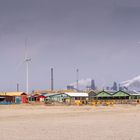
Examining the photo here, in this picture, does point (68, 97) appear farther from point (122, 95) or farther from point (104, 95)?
point (122, 95)

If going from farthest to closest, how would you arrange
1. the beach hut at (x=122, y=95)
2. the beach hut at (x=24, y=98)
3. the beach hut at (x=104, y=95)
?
1. the beach hut at (x=104, y=95)
2. the beach hut at (x=122, y=95)
3. the beach hut at (x=24, y=98)

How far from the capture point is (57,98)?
126 metres

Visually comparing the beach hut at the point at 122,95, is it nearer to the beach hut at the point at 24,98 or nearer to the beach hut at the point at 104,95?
the beach hut at the point at 104,95

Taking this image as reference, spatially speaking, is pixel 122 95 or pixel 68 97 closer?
pixel 68 97

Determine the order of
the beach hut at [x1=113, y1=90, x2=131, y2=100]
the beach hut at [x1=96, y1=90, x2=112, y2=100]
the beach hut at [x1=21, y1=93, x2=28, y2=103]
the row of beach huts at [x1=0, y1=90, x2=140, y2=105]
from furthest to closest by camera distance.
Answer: the beach hut at [x1=96, y1=90, x2=112, y2=100] < the beach hut at [x1=113, y1=90, x2=131, y2=100] < the row of beach huts at [x1=0, y1=90, x2=140, y2=105] < the beach hut at [x1=21, y1=93, x2=28, y2=103]

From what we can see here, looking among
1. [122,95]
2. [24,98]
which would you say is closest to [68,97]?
[24,98]

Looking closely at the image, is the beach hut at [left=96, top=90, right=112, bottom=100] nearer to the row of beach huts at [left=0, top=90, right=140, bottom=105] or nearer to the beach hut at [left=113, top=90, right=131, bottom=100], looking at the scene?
the row of beach huts at [left=0, top=90, right=140, bottom=105]

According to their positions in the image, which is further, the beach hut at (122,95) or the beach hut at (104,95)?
the beach hut at (104,95)

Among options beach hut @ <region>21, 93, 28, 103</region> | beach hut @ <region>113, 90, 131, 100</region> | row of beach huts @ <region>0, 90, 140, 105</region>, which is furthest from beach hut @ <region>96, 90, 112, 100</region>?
beach hut @ <region>21, 93, 28, 103</region>

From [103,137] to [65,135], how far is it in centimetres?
242

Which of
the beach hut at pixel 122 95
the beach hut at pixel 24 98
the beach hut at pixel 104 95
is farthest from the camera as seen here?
the beach hut at pixel 104 95

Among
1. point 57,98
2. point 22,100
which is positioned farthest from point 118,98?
point 22,100

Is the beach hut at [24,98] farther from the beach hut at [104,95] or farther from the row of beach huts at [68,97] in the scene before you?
the beach hut at [104,95]

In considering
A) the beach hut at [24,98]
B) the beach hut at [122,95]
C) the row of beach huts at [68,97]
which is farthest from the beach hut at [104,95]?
the beach hut at [24,98]
